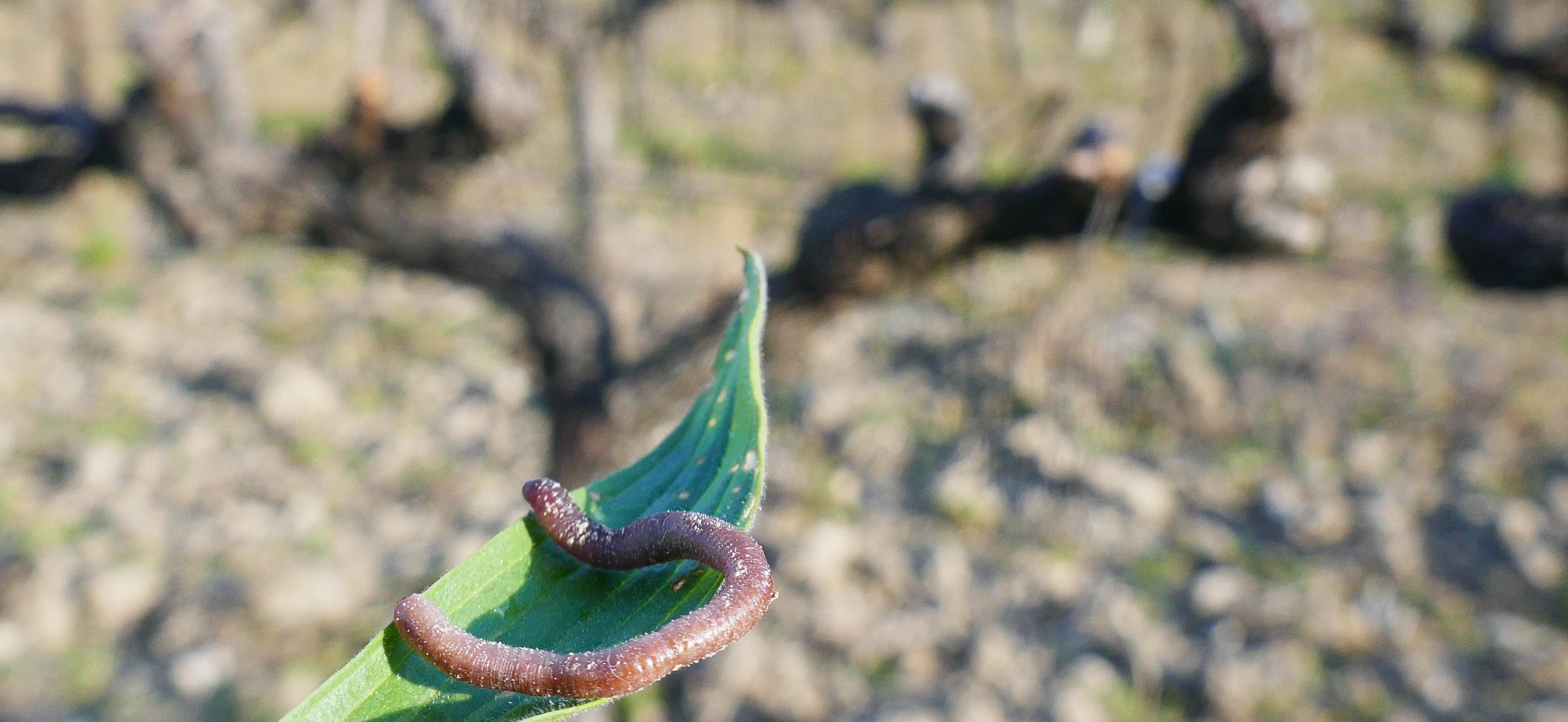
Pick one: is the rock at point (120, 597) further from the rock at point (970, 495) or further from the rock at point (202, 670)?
the rock at point (970, 495)

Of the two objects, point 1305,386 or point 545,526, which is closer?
point 545,526

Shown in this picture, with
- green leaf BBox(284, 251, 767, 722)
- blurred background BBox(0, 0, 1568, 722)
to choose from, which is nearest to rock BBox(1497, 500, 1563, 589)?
blurred background BBox(0, 0, 1568, 722)

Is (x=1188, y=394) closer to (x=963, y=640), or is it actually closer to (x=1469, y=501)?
(x=1469, y=501)

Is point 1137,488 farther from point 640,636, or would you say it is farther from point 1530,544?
point 640,636

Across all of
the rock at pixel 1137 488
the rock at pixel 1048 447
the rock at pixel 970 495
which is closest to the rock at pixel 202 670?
the rock at pixel 970 495

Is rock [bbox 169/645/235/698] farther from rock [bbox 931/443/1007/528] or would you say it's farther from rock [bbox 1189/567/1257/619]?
rock [bbox 1189/567/1257/619]

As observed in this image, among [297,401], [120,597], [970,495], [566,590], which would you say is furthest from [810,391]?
[566,590]

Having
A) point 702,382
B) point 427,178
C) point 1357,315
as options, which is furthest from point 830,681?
point 1357,315
